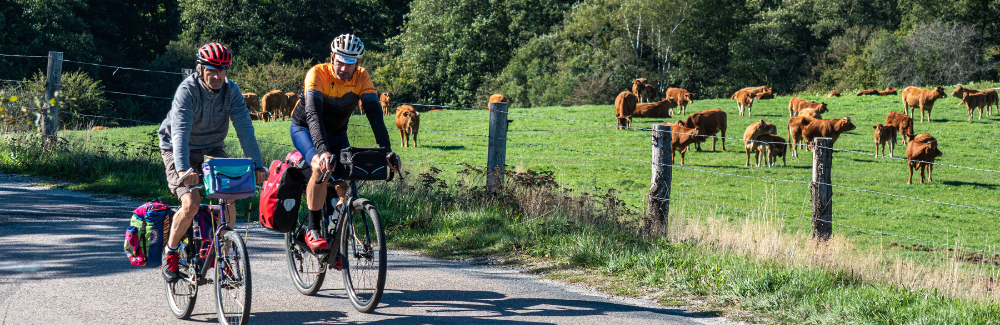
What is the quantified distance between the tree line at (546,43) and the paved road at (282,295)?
42.3 metres

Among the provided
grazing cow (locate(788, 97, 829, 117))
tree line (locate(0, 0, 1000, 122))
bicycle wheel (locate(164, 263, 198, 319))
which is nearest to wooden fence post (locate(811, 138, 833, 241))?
bicycle wheel (locate(164, 263, 198, 319))

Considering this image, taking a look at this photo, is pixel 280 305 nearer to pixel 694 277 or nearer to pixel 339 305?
pixel 339 305

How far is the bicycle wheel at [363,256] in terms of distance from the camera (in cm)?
515

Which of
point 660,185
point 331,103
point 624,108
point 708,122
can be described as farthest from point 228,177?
point 624,108

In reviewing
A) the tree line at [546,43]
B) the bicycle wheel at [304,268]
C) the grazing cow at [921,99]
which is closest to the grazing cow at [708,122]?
the grazing cow at [921,99]

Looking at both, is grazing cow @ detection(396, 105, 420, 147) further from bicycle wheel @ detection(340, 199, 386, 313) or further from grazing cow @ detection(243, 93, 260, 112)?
bicycle wheel @ detection(340, 199, 386, 313)

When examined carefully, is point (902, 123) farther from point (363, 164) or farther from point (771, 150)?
point (363, 164)

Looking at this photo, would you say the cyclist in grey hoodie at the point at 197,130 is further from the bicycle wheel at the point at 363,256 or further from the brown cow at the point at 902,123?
the brown cow at the point at 902,123

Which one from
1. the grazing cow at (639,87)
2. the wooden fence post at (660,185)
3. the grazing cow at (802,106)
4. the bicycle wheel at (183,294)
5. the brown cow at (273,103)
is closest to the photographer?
the bicycle wheel at (183,294)

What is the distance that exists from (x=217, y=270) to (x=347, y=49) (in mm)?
1706

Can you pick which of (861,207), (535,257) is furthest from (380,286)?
(861,207)

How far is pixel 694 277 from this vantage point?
6.21 metres

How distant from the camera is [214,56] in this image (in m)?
4.84

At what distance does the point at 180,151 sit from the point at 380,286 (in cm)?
155
